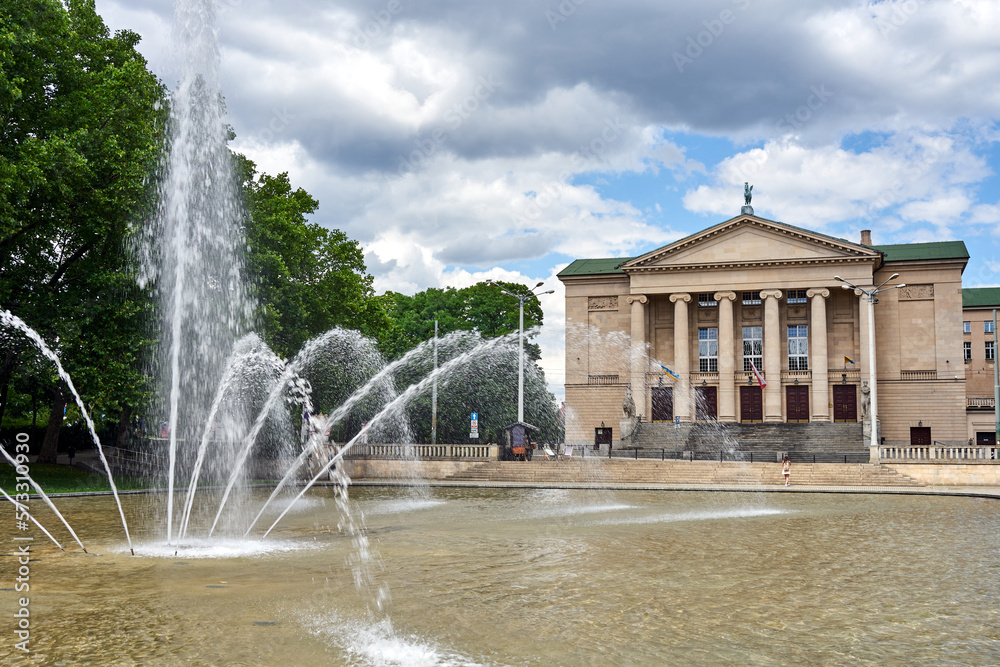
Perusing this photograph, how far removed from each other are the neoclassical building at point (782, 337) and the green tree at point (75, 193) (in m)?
38.7

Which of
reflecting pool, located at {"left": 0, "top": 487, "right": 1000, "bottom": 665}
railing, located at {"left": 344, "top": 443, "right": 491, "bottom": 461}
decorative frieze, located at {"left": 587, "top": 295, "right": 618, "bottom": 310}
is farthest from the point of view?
decorative frieze, located at {"left": 587, "top": 295, "right": 618, "bottom": 310}

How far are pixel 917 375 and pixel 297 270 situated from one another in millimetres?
46883

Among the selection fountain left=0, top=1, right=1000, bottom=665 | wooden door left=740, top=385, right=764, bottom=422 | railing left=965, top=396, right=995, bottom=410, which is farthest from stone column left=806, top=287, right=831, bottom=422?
fountain left=0, top=1, right=1000, bottom=665

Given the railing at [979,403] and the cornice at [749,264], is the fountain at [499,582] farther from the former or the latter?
the railing at [979,403]

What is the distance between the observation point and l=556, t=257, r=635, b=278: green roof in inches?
2800

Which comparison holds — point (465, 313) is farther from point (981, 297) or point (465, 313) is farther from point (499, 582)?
point (499, 582)

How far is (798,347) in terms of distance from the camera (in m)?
64.9

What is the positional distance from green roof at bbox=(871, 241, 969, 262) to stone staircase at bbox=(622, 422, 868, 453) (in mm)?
16285

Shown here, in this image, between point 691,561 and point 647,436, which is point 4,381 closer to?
point 691,561

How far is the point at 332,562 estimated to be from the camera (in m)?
13.2

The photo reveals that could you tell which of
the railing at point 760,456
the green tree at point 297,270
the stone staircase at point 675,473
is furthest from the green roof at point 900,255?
the stone staircase at point 675,473

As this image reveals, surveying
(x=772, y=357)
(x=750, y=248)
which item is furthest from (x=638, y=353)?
(x=750, y=248)

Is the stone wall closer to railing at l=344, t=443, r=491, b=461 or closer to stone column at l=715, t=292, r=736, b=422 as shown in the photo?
railing at l=344, t=443, r=491, b=461

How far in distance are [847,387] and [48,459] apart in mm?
53080
